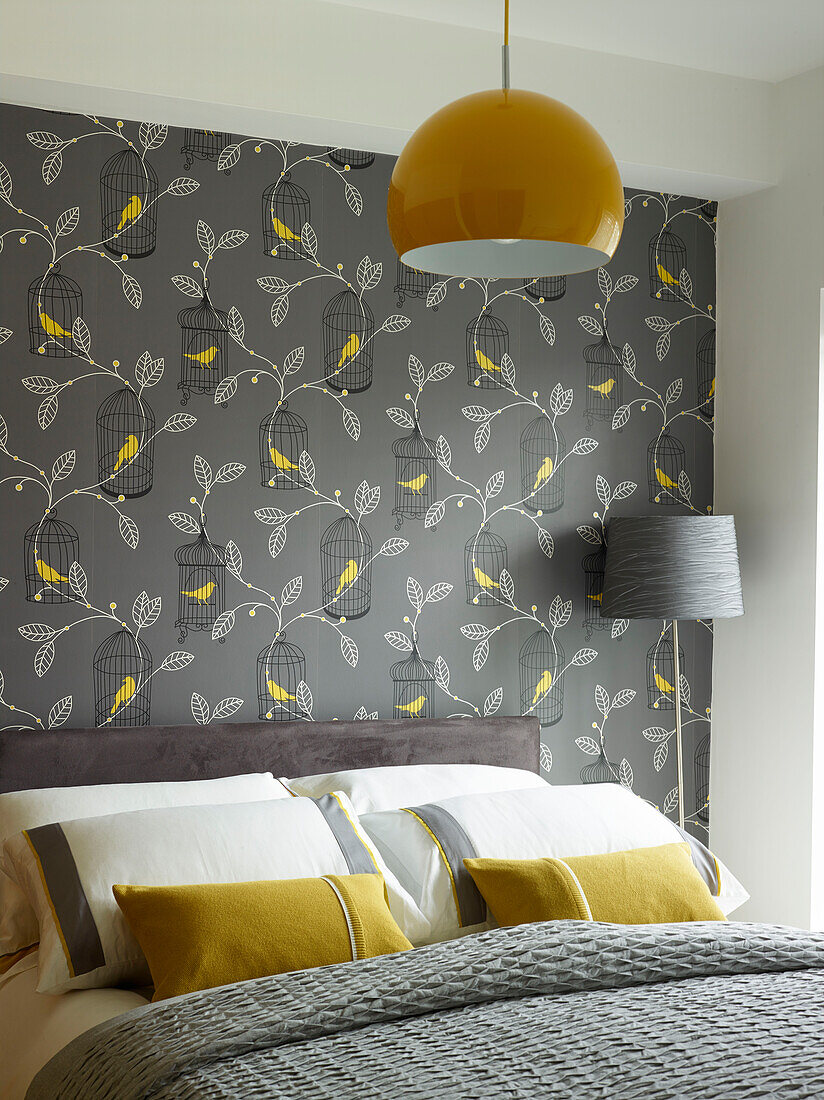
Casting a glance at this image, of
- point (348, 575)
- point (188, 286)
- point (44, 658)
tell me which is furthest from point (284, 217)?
point (44, 658)

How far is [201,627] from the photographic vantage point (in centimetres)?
297

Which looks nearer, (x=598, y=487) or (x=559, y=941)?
(x=559, y=941)

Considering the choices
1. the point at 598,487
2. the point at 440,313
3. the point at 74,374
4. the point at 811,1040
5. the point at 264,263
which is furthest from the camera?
the point at 598,487

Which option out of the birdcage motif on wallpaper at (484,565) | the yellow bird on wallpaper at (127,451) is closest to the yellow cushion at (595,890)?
the birdcage motif on wallpaper at (484,565)

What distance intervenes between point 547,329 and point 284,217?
857 millimetres

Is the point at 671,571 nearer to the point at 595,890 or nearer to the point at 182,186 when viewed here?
the point at 595,890

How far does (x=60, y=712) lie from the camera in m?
2.82

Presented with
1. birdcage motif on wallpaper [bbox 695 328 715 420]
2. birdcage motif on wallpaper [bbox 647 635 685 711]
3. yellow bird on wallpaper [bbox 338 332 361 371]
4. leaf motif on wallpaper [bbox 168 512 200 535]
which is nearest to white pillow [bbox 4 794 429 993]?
leaf motif on wallpaper [bbox 168 512 200 535]

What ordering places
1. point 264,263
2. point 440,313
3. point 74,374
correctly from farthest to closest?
point 440,313, point 264,263, point 74,374

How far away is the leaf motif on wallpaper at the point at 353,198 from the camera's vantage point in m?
3.14

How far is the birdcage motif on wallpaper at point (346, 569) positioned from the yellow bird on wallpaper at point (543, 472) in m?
0.57

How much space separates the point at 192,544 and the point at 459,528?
78 centimetres

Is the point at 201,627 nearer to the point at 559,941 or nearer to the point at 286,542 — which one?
the point at 286,542

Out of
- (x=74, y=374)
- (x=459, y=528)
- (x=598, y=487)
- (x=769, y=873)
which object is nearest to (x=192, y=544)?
(x=74, y=374)
